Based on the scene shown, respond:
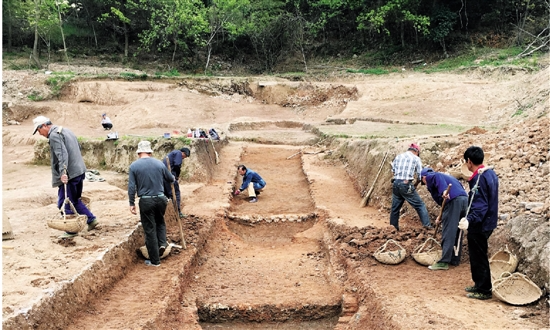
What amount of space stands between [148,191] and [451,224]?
4.46 meters

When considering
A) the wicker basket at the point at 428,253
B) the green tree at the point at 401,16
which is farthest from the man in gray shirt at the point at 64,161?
the green tree at the point at 401,16

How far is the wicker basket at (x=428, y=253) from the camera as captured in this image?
22.3 feet

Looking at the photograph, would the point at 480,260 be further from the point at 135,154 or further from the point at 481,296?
the point at 135,154

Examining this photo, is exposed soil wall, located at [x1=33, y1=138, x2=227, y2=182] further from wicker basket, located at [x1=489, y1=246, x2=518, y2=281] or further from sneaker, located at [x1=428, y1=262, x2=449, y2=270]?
wicker basket, located at [x1=489, y1=246, x2=518, y2=281]

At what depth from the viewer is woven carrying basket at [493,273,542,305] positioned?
204 inches

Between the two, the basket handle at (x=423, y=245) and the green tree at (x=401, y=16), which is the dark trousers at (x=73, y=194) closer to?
the basket handle at (x=423, y=245)

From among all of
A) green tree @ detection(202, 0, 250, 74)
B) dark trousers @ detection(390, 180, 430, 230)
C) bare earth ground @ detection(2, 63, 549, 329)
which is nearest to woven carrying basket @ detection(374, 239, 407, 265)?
bare earth ground @ detection(2, 63, 549, 329)

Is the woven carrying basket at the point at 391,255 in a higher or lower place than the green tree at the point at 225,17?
lower

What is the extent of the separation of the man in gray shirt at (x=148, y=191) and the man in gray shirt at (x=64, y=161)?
3.35 feet

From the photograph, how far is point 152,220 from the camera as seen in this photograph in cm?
696

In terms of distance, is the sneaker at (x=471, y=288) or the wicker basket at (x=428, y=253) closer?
the sneaker at (x=471, y=288)

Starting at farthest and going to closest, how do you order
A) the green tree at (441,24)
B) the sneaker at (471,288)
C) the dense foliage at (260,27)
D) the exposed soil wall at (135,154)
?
the dense foliage at (260,27) → the green tree at (441,24) → the exposed soil wall at (135,154) → the sneaker at (471,288)

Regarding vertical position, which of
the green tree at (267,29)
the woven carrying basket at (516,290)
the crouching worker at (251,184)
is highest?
the green tree at (267,29)

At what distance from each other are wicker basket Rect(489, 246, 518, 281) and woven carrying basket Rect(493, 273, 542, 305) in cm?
43
